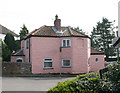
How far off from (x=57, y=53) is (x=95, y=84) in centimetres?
1964

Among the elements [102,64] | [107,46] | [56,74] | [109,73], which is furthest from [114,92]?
[107,46]

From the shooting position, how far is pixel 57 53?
27188 millimetres

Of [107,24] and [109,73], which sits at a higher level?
[107,24]

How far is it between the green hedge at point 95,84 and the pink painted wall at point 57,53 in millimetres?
18623

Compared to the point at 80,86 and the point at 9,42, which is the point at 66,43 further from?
the point at 80,86

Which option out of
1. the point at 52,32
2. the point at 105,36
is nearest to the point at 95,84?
the point at 52,32

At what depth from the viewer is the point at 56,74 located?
86.4 feet

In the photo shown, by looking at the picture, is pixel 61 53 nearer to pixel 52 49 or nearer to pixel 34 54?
pixel 52 49

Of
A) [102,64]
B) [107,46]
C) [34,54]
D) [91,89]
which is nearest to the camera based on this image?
[91,89]

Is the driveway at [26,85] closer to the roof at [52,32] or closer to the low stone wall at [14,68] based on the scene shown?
the low stone wall at [14,68]

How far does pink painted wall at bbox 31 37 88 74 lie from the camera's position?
86.0ft

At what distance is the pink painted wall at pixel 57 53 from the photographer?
2620 cm

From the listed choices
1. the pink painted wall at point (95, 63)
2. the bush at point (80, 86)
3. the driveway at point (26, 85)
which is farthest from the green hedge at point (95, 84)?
the pink painted wall at point (95, 63)

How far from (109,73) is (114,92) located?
0.80 metres
